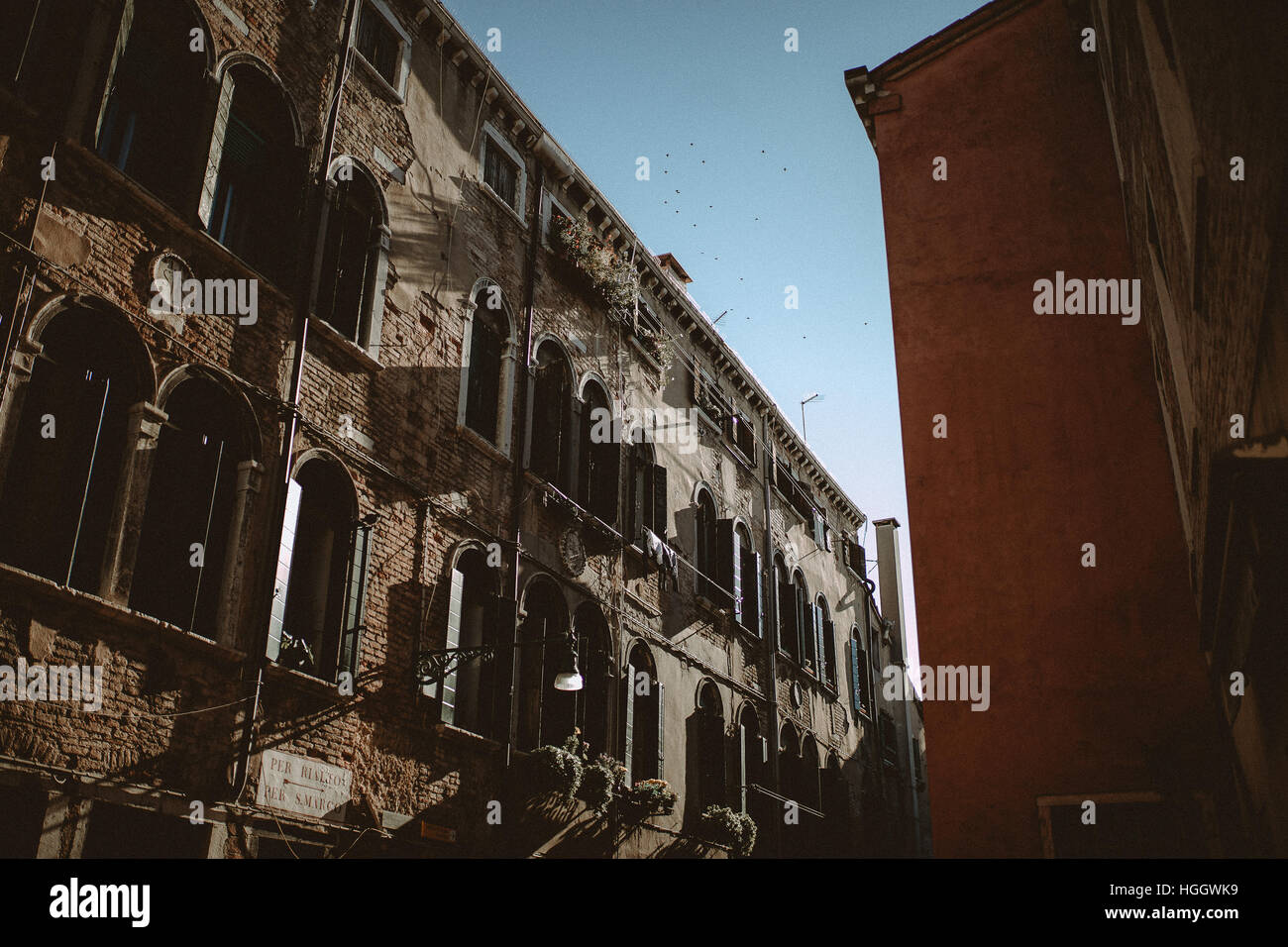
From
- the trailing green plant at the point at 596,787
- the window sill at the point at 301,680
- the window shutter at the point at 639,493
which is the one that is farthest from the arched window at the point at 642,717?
the window sill at the point at 301,680

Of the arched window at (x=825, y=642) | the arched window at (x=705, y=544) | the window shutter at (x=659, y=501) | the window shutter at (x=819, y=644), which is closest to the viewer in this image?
the window shutter at (x=659, y=501)

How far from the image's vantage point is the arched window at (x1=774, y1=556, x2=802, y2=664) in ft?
64.1

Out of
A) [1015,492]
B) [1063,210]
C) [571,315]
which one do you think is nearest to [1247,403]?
[1015,492]

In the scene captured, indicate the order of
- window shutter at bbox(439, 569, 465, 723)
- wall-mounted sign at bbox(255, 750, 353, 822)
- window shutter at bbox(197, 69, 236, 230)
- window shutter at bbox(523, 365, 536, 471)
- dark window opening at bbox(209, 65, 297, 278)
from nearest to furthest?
wall-mounted sign at bbox(255, 750, 353, 822), window shutter at bbox(197, 69, 236, 230), dark window opening at bbox(209, 65, 297, 278), window shutter at bbox(439, 569, 465, 723), window shutter at bbox(523, 365, 536, 471)

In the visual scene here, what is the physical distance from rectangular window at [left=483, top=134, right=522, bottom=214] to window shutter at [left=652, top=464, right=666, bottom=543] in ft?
14.4

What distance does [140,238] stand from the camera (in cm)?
785

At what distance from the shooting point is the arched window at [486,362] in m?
11.7

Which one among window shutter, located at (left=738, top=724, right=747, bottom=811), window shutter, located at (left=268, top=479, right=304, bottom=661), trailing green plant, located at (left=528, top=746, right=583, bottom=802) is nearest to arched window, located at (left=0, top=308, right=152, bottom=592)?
window shutter, located at (left=268, top=479, right=304, bottom=661)

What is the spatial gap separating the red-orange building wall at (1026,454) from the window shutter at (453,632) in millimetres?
5174

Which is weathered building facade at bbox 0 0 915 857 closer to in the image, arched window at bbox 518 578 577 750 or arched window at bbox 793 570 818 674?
arched window at bbox 518 578 577 750

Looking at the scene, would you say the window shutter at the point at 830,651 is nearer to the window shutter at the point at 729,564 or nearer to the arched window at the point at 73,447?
the window shutter at the point at 729,564

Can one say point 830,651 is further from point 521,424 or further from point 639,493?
point 521,424

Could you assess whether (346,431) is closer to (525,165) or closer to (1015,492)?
(525,165)
